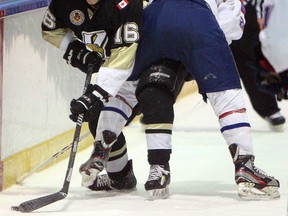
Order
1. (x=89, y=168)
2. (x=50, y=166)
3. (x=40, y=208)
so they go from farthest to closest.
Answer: (x=50, y=166) < (x=89, y=168) < (x=40, y=208)

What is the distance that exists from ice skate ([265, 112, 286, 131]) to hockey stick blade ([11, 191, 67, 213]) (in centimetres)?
222

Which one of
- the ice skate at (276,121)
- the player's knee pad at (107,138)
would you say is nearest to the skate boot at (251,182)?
the player's knee pad at (107,138)

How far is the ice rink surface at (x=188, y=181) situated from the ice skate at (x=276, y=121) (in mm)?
35

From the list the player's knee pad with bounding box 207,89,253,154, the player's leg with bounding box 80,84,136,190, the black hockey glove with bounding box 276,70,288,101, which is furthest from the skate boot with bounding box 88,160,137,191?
the black hockey glove with bounding box 276,70,288,101

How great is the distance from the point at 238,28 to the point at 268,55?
1.40 meters

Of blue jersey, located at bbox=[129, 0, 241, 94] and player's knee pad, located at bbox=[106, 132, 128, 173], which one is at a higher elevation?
blue jersey, located at bbox=[129, 0, 241, 94]

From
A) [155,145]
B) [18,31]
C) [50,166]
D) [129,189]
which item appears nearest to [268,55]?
[155,145]

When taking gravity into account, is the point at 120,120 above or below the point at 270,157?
above

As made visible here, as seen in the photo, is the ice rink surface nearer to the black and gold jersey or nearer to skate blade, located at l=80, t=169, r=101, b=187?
skate blade, located at l=80, t=169, r=101, b=187

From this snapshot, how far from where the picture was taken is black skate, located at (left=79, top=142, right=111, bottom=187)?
417 centimetres

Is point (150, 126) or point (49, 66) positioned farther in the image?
point (49, 66)

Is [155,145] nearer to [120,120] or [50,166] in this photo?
[120,120]

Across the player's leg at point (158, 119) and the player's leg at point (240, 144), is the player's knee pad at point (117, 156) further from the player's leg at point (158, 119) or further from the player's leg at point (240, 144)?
the player's leg at point (240, 144)

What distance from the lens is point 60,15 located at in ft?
13.5
